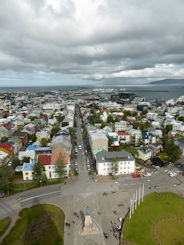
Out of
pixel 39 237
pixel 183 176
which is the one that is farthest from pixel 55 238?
pixel 183 176

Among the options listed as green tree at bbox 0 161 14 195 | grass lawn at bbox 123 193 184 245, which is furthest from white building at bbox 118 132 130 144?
green tree at bbox 0 161 14 195

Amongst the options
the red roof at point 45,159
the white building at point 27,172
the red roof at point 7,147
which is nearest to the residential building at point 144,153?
the red roof at point 45,159

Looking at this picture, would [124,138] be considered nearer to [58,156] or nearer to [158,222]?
[58,156]

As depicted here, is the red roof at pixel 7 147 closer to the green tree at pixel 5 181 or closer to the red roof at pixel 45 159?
the red roof at pixel 45 159

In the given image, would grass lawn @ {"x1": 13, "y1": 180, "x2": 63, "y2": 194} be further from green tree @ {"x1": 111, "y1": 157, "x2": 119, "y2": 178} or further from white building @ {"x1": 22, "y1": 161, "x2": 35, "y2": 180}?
green tree @ {"x1": 111, "y1": 157, "x2": 119, "y2": 178}

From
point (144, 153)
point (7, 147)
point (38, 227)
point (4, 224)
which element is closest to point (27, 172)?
point (4, 224)

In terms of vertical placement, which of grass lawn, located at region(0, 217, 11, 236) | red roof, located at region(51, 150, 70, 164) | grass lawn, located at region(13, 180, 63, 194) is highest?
red roof, located at region(51, 150, 70, 164)
